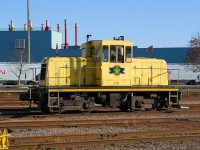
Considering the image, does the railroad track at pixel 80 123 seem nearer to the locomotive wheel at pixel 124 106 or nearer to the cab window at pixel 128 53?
the locomotive wheel at pixel 124 106

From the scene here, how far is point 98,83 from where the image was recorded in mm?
19266

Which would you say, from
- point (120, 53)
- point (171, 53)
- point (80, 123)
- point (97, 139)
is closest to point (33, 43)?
point (171, 53)

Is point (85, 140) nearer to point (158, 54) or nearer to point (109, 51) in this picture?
point (109, 51)

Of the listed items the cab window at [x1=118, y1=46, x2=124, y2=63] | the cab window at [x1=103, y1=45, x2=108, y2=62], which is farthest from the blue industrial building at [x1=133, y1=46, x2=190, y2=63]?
the cab window at [x1=103, y1=45, x2=108, y2=62]

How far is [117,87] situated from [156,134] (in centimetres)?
638

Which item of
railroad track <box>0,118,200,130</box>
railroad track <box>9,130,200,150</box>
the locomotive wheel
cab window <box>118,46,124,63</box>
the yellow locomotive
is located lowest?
railroad track <box>9,130,200,150</box>

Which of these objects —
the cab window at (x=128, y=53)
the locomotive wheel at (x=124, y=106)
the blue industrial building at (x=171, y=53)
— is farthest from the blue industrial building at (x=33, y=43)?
the cab window at (x=128, y=53)

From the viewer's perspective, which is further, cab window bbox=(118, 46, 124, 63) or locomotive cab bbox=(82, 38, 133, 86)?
cab window bbox=(118, 46, 124, 63)

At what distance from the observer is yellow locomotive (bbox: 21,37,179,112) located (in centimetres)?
1866

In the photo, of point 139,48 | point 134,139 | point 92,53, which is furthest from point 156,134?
point 139,48

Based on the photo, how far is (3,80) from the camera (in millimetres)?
60688

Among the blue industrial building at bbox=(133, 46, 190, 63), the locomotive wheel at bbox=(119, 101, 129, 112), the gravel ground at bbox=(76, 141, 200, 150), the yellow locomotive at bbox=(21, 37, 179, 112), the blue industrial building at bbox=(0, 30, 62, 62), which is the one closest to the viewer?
the gravel ground at bbox=(76, 141, 200, 150)

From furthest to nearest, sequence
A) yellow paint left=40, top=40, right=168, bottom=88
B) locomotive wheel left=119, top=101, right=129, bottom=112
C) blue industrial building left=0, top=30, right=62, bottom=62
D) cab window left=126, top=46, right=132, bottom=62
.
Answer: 1. blue industrial building left=0, top=30, right=62, bottom=62
2. locomotive wheel left=119, top=101, right=129, bottom=112
3. cab window left=126, top=46, right=132, bottom=62
4. yellow paint left=40, top=40, right=168, bottom=88

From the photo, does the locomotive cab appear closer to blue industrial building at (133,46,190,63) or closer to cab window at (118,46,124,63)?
cab window at (118,46,124,63)
